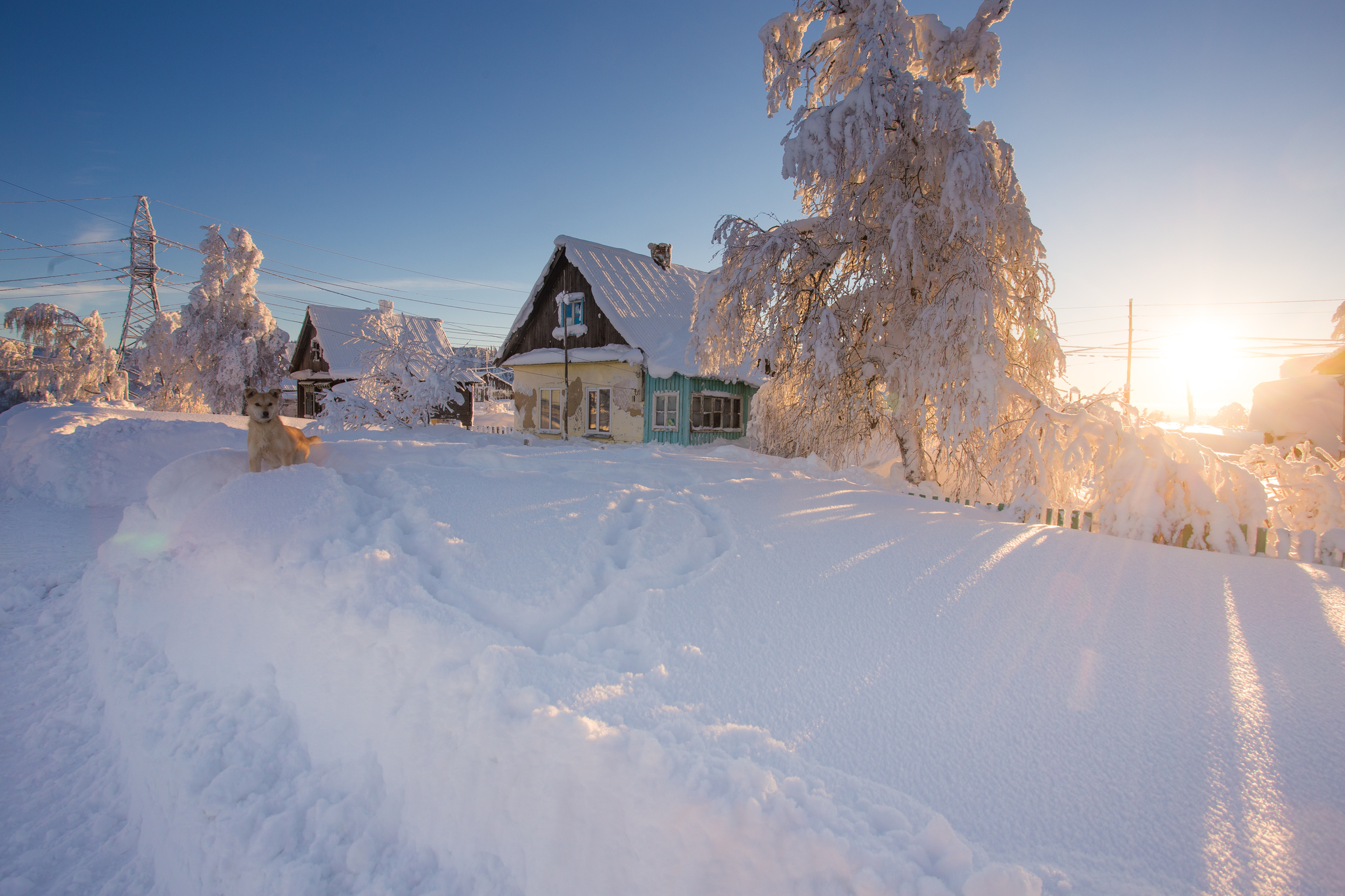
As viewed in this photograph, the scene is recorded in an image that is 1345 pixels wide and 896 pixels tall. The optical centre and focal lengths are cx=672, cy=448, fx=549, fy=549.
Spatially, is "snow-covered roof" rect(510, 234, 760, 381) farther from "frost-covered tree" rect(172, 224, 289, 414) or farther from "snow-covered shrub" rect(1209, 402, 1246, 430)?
"snow-covered shrub" rect(1209, 402, 1246, 430)

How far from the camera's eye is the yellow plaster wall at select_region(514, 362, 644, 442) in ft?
50.2

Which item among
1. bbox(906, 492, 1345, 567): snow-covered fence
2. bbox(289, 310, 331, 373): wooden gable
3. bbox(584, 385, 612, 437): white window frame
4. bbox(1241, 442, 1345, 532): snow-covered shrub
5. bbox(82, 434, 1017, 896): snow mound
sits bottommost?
bbox(82, 434, 1017, 896): snow mound

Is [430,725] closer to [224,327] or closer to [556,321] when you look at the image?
[556,321]

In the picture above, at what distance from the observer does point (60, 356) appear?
21.5m

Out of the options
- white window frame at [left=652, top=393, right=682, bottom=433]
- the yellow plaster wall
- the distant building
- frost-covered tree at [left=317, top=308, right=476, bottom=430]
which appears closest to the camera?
frost-covered tree at [left=317, top=308, right=476, bottom=430]

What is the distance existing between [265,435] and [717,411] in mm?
11785

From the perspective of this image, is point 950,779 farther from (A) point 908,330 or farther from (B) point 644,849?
(A) point 908,330

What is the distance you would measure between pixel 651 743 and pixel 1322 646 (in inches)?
152

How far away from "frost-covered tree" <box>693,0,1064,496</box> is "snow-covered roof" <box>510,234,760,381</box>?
4911 mm

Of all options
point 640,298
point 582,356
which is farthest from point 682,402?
point 640,298

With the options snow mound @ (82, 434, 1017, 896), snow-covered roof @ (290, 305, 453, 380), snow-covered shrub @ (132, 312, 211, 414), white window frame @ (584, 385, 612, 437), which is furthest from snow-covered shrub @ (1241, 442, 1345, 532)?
snow-covered shrub @ (132, 312, 211, 414)

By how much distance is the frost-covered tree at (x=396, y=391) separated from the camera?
14.1 metres

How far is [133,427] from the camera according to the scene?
9.91 m

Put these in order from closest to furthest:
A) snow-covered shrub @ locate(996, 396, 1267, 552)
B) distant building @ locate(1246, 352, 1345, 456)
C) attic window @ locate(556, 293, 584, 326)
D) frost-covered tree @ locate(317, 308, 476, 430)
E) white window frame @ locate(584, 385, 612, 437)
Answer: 1. snow-covered shrub @ locate(996, 396, 1267, 552)
2. frost-covered tree @ locate(317, 308, 476, 430)
3. white window frame @ locate(584, 385, 612, 437)
4. attic window @ locate(556, 293, 584, 326)
5. distant building @ locate(1246, 352, 1345, 456)
